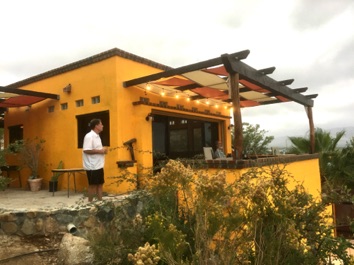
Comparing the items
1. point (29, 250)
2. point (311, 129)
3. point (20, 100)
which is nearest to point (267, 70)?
point (311, 129)

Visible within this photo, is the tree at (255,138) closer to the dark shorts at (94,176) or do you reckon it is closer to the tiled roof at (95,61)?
the tiled roof at (95,61)

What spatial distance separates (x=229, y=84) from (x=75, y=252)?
13.4 ft

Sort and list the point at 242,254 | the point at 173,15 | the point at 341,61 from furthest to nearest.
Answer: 1. the point at 341,61
2. the point at 173,15
3. the point at 242,254

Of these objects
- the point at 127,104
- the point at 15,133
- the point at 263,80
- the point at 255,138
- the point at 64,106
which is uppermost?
the point at 263,80

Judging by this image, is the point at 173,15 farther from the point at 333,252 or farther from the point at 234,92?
the point at 333,252

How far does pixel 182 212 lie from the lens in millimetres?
3484

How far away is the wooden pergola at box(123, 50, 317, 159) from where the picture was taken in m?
5.12

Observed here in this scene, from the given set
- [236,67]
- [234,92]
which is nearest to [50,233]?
[234,92]

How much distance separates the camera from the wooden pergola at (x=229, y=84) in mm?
5125

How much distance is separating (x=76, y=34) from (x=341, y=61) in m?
14.7

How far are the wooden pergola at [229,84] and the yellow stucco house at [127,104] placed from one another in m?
0.02

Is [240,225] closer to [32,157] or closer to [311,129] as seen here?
[32,157]

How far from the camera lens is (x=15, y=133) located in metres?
10.5

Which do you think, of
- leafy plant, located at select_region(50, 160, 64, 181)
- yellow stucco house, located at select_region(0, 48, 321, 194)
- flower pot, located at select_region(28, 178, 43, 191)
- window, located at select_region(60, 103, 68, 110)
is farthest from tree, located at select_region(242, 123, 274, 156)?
flower pot, located at select_region(28, 178, 43, 191)
